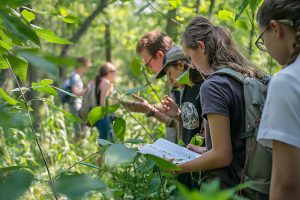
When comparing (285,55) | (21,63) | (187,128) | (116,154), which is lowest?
(187,128)

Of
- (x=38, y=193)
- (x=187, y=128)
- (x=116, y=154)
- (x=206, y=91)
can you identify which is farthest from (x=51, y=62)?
(x=38, y=193)

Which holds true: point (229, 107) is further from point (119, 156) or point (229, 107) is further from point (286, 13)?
point (119, 156)

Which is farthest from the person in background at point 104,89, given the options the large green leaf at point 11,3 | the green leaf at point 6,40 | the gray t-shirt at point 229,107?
the large green leaf at point 11,3

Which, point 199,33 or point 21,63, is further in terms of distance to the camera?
point 199,33

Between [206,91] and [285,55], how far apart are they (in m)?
0.46

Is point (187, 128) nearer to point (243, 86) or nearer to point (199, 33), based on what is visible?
point (199, 33)

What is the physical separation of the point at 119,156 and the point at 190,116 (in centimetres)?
149

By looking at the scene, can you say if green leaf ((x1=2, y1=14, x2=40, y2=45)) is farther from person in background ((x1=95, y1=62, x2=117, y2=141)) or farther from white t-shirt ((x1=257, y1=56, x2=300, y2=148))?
person in background ((x1=95, y1=62, x2=117, y2=141))

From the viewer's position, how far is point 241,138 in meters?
2.02

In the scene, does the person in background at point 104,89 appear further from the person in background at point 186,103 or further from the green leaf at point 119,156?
the green leaf at point 119,156

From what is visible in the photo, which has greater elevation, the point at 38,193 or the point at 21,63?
the point at 21,63

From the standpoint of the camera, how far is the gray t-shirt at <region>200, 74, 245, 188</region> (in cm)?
200

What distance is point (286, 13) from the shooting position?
5.40ft

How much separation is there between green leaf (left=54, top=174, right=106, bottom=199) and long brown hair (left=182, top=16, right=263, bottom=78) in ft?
4.11
